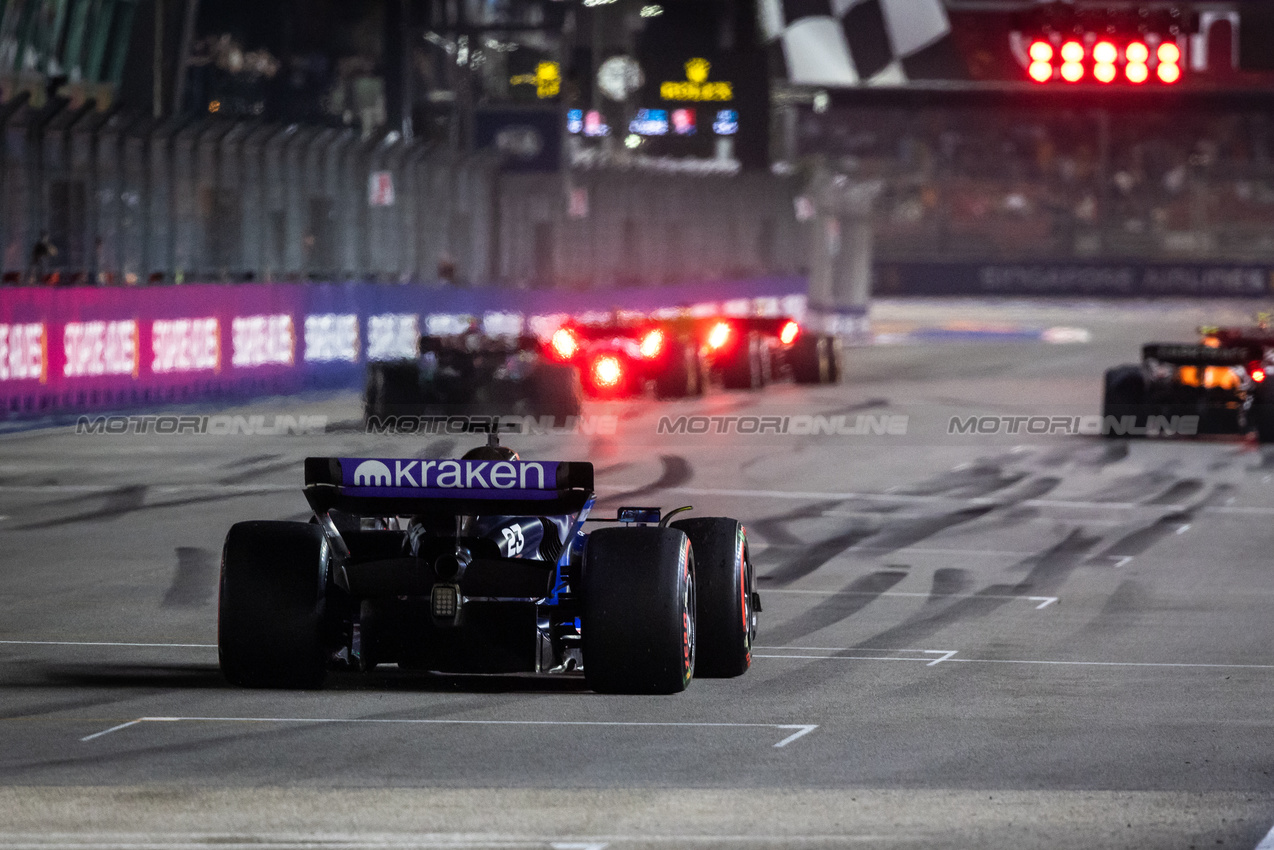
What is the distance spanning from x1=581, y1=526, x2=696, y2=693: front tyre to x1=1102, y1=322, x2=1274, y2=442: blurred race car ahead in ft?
53.4

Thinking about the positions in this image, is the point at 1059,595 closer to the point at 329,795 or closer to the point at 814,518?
the point at 814,518

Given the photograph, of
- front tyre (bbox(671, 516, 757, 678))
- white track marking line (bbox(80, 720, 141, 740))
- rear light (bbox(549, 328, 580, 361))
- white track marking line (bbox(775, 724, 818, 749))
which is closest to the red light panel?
rear light (bbox(549, 328, 580, 361))

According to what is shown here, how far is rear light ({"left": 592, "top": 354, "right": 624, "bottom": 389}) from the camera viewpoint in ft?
94.5

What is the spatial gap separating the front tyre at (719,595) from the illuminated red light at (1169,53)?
1972 cm

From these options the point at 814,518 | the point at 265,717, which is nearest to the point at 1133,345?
the point at 814,518

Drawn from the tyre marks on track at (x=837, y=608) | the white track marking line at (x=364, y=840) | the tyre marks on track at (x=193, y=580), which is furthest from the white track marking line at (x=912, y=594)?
the white track marking line at (x=364, y=840)

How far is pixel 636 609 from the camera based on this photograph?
851 centimetres

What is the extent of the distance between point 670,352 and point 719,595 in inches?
785

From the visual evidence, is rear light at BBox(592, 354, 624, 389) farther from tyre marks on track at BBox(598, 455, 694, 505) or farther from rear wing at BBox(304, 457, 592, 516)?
rear wing at BBox(304, 457, 592, 516)

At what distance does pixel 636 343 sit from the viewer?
29.0 metres

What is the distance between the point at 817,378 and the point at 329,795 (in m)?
27.3

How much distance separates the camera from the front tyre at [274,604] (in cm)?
859

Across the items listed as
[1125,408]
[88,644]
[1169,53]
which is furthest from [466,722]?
[1169,53]

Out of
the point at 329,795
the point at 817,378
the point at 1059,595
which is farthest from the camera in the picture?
the point at 817,378
